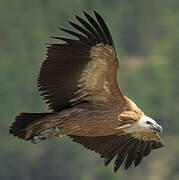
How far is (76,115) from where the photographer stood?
13.2 meters

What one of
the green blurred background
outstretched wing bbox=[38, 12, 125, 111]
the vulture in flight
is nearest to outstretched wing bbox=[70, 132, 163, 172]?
the vulture in flight

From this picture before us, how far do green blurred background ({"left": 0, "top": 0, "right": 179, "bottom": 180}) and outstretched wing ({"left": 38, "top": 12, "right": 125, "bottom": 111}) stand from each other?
79.3 feet

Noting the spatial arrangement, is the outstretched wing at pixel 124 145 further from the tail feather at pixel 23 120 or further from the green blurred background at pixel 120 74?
the green blurred background at pixel 120 74

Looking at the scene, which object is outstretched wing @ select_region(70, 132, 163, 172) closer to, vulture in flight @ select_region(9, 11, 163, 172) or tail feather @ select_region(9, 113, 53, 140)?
vulture in flight @ select_region(9, 11, 163, 172)

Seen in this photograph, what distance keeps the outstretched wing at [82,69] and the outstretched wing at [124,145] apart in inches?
40.2

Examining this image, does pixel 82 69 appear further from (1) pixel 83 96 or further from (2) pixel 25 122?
(2) pixel 25 122

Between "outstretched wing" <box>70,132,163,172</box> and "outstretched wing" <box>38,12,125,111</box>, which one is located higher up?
"outstretched wing" <box>38,12,125,111</box>

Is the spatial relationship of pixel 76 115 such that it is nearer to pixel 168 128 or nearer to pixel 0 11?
pixel 168 128

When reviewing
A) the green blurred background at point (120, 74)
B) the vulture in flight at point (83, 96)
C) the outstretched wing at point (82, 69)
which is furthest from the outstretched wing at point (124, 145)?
the green blurred background at point (120, 74)

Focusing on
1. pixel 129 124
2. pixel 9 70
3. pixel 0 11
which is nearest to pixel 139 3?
pixel 0 11

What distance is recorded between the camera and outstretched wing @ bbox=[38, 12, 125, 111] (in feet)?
41.4

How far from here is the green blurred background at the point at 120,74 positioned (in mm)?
41188

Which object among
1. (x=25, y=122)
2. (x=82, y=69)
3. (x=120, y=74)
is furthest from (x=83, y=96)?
(x=120, y=74)

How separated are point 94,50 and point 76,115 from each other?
1081mm
